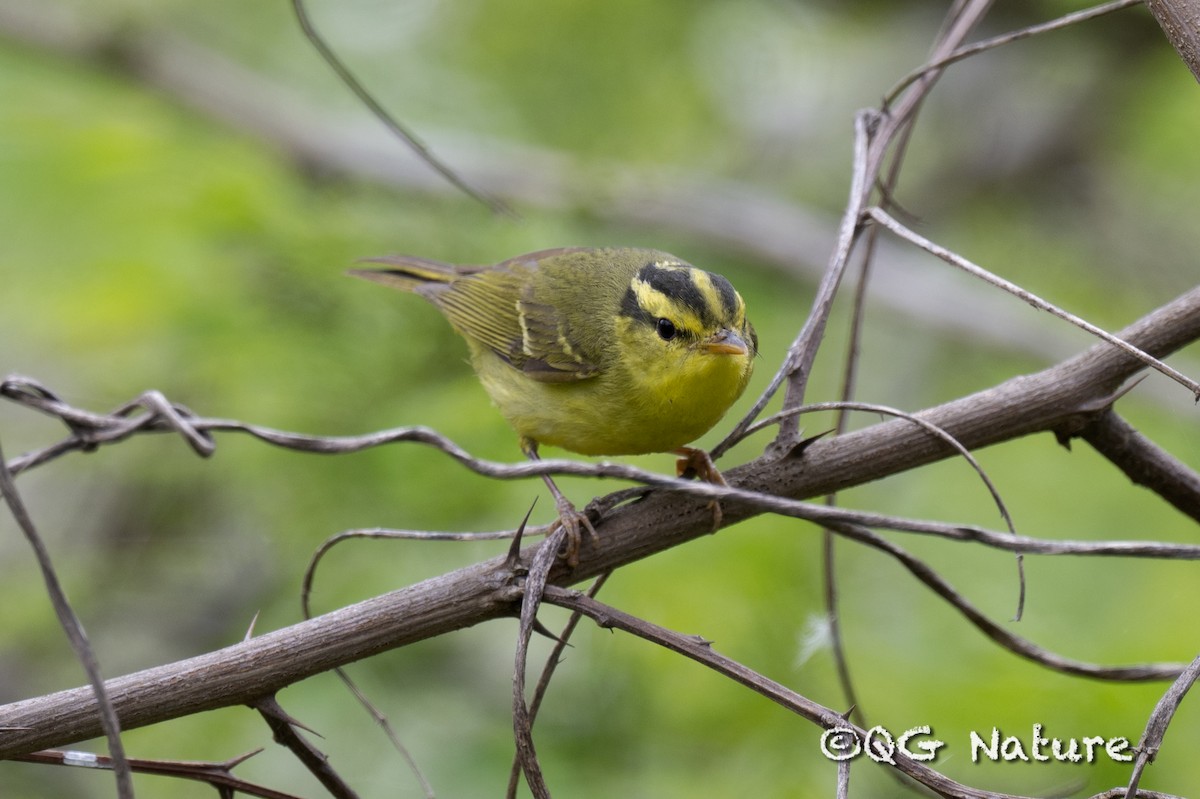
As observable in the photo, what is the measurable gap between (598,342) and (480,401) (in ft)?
1.86

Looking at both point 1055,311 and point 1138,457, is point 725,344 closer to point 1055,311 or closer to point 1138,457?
point 1138,457

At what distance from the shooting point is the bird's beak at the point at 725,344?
10.9 feet

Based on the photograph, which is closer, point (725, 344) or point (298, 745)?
point (298, 745)

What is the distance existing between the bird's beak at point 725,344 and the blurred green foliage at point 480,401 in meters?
0.63

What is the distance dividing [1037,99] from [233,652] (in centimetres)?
744

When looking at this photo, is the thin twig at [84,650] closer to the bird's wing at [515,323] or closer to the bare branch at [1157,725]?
the bare branch at [1157,725]

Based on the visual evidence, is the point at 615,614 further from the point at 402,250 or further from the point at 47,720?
the point at 402,250

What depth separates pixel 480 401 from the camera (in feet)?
13.4

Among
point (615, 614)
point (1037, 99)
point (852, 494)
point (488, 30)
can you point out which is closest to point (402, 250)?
point (852, 494)

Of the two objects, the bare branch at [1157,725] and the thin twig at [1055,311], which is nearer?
the bare branch at [1157,725]

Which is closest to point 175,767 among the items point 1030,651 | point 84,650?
point 84,650

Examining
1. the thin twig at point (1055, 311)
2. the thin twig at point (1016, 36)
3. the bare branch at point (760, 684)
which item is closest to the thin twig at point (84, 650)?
the bare branch at point (760, 684)

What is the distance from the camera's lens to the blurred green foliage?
11.2ft

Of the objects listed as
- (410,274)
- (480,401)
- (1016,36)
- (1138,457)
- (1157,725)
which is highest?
(410,274)
